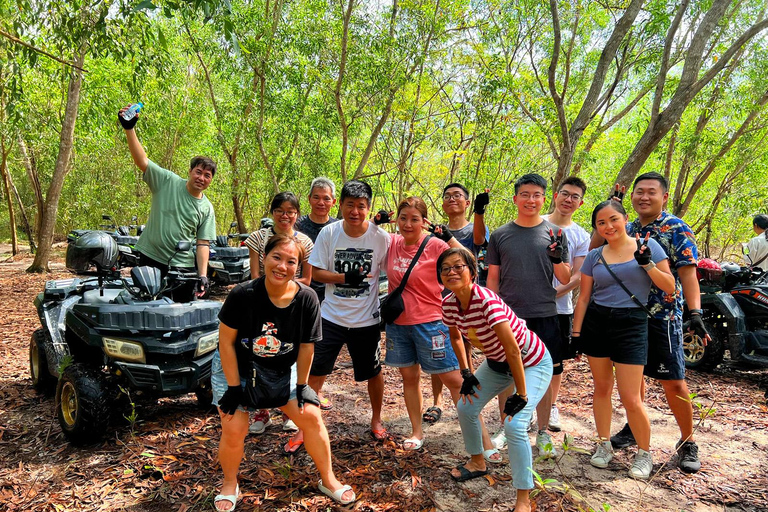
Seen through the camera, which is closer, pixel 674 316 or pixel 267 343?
pixel 267 343

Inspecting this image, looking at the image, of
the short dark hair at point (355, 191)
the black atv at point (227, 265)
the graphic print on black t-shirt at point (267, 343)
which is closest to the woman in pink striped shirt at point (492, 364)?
the short dark hair at point (355, 191)

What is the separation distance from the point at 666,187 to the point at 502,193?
10.6m

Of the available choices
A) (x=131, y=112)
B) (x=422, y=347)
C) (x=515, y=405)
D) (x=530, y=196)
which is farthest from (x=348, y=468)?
(x=131, y=112)

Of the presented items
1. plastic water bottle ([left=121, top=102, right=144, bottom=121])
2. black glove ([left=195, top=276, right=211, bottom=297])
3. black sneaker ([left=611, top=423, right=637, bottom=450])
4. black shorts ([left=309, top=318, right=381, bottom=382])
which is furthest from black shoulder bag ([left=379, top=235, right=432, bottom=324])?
plastic water bottle ([left=121, top=102, right=144, bottom=121])

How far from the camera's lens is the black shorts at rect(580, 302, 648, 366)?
3.04 m

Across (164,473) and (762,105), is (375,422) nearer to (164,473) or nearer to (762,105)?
(164,473)

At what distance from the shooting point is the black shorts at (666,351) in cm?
316

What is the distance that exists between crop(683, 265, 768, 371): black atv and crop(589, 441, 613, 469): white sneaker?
9.27 feet

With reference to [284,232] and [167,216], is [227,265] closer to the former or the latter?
[167,216]

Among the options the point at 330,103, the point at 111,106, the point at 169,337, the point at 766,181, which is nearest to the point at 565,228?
the point at 169,337

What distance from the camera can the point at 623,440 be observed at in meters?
3.60

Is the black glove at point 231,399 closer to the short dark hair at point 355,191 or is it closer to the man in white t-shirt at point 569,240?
the short dark hair at point 355,191

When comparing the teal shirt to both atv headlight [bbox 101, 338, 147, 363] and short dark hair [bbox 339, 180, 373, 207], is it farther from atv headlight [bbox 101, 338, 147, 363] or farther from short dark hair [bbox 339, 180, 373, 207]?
short dark hair [bbox 339, 180, 373, 207]

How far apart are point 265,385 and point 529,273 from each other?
1.93 meters
